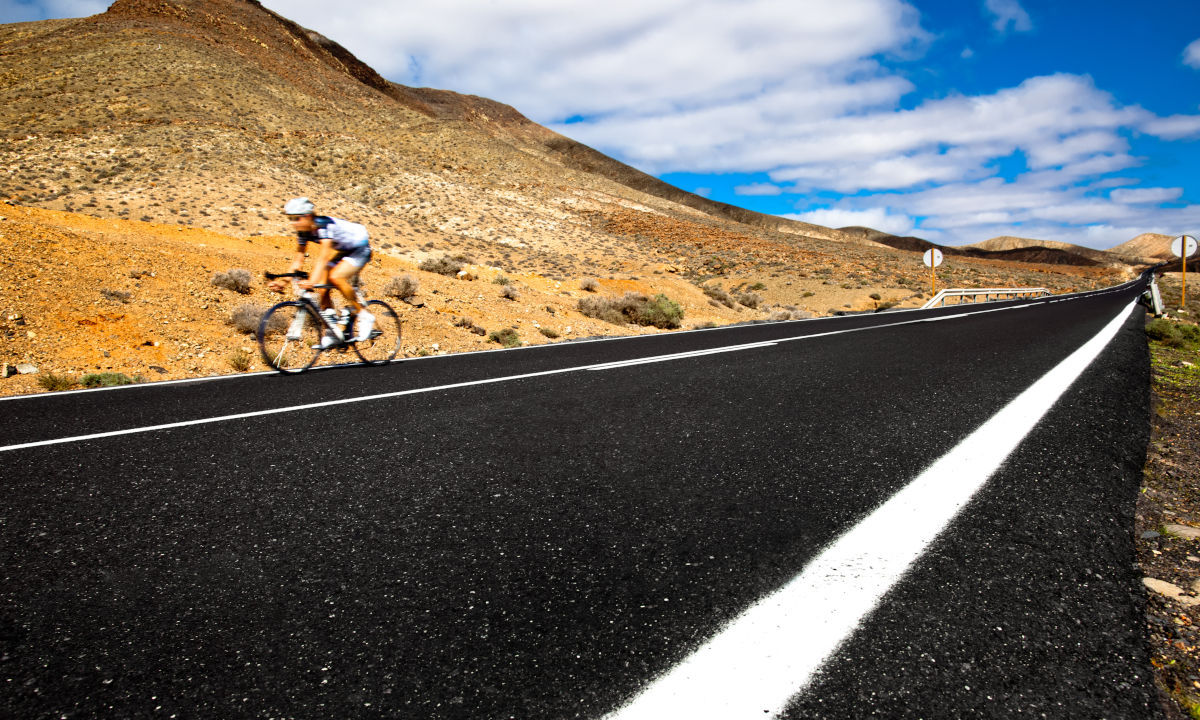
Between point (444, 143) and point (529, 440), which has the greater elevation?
point (444, 143)

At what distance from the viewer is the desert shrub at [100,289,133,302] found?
32.6 feet

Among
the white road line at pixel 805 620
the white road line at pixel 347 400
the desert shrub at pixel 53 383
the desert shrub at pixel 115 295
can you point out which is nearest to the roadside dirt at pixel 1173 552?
the white road line at pixel 805 620

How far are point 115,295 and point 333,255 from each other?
5.76m

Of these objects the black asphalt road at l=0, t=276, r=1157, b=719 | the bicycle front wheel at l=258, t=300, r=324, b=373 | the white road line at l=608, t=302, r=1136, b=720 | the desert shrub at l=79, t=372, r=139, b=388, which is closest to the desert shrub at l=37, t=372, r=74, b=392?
the desert shrub at l=79, t=372, r=139, b=388

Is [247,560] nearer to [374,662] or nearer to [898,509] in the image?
[374,662]

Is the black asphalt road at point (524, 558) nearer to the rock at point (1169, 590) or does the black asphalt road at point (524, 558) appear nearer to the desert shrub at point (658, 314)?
the rock at point (1169, 590)

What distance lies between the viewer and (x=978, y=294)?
2923 centimetres

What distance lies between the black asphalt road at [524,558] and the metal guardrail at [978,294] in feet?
62.7

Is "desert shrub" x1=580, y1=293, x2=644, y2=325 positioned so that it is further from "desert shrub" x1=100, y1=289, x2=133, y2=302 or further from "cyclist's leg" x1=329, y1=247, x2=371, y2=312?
"desert shrub" x1=100, y1=289, x2=133, y2=302

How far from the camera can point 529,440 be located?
3502 mm

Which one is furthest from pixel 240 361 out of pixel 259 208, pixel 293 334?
pixel 259 208

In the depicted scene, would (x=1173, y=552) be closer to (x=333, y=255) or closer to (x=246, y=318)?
(x=333, y=255)

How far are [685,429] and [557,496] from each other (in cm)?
129

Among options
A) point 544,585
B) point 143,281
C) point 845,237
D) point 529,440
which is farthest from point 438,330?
point 845,237
